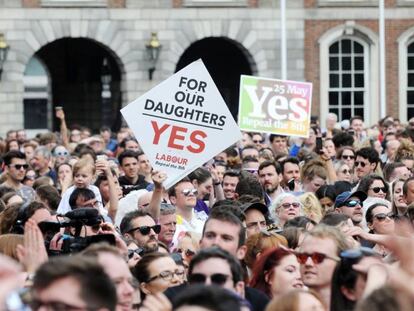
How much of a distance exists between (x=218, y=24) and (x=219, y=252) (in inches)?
1198

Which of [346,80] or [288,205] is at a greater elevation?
[346,80]

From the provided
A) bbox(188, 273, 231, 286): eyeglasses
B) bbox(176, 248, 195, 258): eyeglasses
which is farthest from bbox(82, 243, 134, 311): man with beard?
bbox(176, 248, 195, 258): eyeglasses

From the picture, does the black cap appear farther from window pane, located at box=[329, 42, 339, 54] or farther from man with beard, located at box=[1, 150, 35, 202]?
window pane, located at box=[329, 42, 339, 54]

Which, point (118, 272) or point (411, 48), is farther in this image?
point (411, 48)

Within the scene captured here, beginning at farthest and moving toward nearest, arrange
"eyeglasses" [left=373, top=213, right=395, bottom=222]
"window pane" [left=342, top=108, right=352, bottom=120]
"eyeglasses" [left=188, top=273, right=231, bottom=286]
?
"window pane" [left=342, top=108, right=352, bottom=120] → "eyeglasses" [left=373, top=213, right=395, bottom=222] → "eyeglasses" [left=188, top=273, right=231, bottom=286]

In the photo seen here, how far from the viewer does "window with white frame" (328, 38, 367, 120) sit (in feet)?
127

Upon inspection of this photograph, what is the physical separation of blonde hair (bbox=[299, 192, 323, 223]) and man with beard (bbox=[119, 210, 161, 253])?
2231mm

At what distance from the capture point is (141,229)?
1079cm

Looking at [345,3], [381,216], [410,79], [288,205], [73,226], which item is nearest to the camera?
[73,226]

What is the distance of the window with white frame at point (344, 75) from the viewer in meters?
38.8

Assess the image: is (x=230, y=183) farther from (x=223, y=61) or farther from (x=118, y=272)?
(x=223, y=61)

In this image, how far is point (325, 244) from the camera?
8695mm

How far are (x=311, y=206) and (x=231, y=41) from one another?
83.3 feet

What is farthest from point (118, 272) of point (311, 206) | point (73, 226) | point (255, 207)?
point (311, 206)
